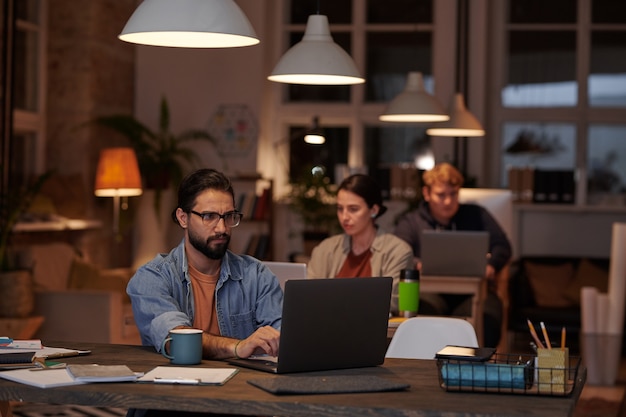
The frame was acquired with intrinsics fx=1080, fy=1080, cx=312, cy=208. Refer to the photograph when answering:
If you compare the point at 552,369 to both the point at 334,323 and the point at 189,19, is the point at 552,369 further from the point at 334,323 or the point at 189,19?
the point at 189,19

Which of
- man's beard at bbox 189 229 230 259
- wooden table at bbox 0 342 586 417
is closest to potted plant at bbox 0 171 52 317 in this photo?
man's beard at bbox 189 229 230 259

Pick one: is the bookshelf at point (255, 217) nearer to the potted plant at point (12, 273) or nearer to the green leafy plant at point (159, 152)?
the green leafy plant at point (159, 152)

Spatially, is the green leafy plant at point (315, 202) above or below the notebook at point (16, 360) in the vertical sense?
above

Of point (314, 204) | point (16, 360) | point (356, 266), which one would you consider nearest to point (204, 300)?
point (16, 360)

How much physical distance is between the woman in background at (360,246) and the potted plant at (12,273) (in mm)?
2465

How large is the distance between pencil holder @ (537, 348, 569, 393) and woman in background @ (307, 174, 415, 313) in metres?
2.38

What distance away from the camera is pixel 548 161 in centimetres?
975

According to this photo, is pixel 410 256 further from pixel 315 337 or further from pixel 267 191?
pixel 267 191

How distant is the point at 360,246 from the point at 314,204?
3766mm

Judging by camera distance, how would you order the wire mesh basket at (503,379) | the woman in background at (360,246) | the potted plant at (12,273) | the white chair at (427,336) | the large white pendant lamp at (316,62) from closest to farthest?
the wire mesh basket at (503,379), the white chair at (427,336), the large white pendant lamp at (316,62), the woman in background at (360,246), the potted plant at (12,273)

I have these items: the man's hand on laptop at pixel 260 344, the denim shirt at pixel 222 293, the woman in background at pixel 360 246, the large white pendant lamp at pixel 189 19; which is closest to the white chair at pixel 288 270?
the woman in background at pixel 360 246

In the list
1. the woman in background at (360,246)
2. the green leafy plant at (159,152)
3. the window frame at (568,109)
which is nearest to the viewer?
the woman in background at (360,246)

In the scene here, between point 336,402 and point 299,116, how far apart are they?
755 cm

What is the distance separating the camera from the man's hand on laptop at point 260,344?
2.91 m
